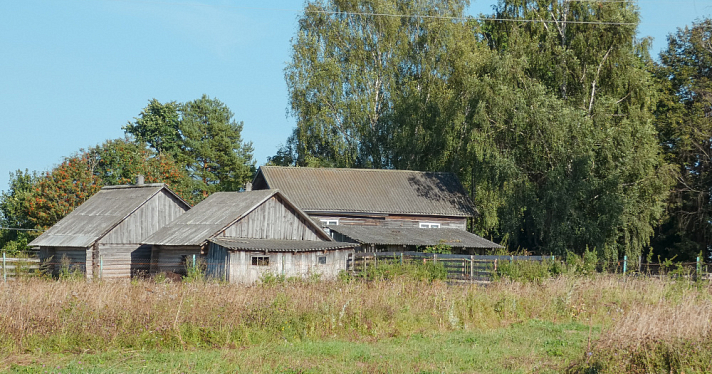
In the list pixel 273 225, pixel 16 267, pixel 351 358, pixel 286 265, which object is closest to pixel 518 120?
pixel 273 225

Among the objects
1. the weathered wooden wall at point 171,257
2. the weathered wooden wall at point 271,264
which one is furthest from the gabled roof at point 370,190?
the weathered wooden wall at point 271,264

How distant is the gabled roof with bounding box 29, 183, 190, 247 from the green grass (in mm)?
23351

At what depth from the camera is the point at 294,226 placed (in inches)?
1348

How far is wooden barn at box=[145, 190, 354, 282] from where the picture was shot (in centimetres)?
2994

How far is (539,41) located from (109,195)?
26257mm

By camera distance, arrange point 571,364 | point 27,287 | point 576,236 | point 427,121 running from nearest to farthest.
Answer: point 571,364
point 27,287
point 576,236
point 427,121

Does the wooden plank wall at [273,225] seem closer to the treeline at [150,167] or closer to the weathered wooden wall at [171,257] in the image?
the weathered wooden wall at [171,257]

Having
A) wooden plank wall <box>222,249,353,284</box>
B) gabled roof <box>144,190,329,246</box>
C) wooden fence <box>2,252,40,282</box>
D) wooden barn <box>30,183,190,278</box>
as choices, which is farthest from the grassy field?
wooden barn <box>30,183,190,278</box>

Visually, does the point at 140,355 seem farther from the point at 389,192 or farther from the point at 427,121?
the point at 427,121

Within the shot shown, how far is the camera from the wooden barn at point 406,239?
36188mm

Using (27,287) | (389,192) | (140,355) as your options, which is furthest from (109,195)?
(140,355)

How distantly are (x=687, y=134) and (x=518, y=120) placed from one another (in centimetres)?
1004

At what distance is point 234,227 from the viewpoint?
32406 millimetres

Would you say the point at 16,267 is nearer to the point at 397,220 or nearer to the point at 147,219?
the point at 147,219
